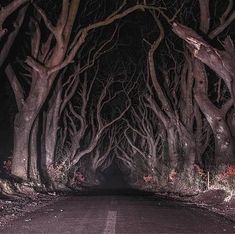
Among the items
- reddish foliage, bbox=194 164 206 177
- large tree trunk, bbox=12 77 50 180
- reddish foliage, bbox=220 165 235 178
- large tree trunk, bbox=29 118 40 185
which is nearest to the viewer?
reddish foliage, bbox=220 165 235 178

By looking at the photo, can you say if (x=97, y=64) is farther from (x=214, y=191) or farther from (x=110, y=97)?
(x=214, y=191)

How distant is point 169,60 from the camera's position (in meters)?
31.2

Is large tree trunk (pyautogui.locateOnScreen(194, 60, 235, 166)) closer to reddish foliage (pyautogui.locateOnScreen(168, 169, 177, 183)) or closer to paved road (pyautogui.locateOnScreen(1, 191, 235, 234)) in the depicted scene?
paved road (pyautogui.locateOnScreen(1, 191, 235, 234))

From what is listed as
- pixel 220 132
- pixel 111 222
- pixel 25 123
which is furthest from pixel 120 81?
pixel 111 222

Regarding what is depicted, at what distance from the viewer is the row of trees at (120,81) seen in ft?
64.5

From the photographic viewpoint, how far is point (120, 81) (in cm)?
3678

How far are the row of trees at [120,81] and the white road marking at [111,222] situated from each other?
19.7ft

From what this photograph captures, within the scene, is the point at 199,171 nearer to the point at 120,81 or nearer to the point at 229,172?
the point at 229,172

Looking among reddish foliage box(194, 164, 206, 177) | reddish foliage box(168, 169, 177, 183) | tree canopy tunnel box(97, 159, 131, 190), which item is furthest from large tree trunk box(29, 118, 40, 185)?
tree canopy tunnel box(97, 159, 131, 190)

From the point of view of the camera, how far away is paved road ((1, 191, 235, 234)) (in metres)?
10.6

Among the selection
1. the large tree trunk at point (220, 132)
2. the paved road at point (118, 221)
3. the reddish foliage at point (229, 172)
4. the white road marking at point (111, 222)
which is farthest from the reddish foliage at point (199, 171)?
the white road marking at point (111, 222)

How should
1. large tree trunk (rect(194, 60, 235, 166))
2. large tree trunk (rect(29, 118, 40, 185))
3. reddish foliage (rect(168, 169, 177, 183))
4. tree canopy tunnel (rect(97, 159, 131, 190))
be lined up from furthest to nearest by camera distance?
1. tree canopy tunnel (rect(97, 159, 131, 190))
2. reddish foliage (rect(168, 169, 177, 183))
3. large tree trunk (rect(29, 118, 40, 185))
4. large tree trunk (rect(194, 60, 235, 166))

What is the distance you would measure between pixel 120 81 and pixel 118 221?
83.7 ft

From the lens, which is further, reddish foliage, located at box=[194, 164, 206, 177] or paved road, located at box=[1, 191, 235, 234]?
reddish foliage, located at box=[194, 164, 206, 177]
